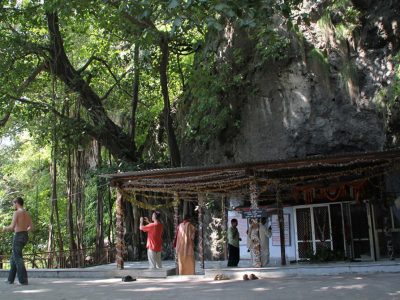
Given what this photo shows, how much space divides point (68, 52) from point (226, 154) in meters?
8.36

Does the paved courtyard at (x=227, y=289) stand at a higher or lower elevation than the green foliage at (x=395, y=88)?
lower

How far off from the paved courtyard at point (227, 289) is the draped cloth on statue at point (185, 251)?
86 centimetres

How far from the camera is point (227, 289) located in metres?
8.90

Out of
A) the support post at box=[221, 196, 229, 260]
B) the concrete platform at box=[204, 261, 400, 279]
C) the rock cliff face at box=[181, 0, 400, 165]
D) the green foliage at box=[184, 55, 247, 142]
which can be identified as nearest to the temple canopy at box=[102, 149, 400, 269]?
the support post at box=[221, 196, 229, 260]

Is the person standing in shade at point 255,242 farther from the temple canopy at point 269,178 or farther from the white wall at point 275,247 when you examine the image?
the white wall at point 275,247

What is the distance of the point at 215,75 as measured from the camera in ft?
57.2

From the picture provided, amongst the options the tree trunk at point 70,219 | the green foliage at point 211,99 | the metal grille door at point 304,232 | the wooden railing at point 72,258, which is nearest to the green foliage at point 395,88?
the metal grille door at point 304,232

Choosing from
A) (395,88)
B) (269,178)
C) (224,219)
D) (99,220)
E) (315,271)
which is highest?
(395,88)

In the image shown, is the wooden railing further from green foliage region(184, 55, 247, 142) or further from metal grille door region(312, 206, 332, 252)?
metal grille door region(312, 206, 332, 252)

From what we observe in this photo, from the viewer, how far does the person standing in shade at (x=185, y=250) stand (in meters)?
11.8

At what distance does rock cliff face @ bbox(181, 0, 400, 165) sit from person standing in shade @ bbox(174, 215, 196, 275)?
192 inches

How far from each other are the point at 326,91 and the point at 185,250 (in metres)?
6.95

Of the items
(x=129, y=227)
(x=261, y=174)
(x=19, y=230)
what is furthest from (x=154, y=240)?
(x=129, y=227)

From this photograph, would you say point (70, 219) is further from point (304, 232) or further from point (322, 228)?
point (322, 228)
